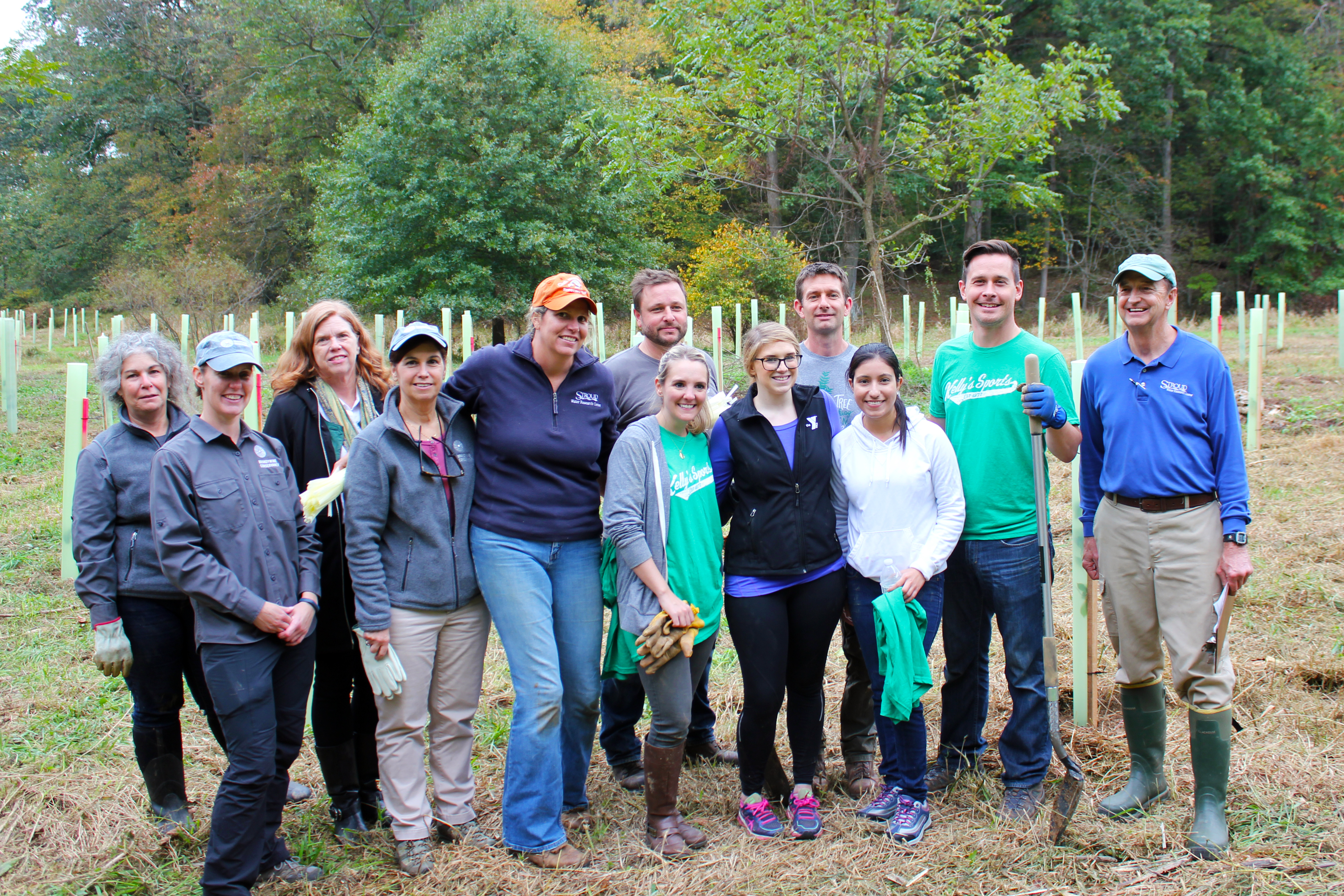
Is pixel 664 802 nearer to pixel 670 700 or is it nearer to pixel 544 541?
pixel 670 700

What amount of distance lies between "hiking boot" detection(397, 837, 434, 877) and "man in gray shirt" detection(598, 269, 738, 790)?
2.72ft

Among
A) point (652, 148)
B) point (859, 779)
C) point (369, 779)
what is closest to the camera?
point (369, 779)

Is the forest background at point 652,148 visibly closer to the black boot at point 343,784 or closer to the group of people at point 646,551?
the group of people at point 646,551

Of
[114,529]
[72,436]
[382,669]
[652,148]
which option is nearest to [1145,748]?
[382,669]

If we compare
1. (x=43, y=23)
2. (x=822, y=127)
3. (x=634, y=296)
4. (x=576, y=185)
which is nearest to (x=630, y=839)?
(x=634, y=296)

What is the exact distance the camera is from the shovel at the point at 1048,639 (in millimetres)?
2822

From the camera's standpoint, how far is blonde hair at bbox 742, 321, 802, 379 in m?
2.92

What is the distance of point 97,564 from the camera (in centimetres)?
271

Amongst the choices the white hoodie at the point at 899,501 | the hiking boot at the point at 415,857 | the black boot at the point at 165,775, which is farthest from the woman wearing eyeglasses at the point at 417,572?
the white hoodie at the point at 899,501

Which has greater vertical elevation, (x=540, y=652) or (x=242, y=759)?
(x=540, y=652)

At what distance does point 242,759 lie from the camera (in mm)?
2502

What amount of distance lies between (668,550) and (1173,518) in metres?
1.62

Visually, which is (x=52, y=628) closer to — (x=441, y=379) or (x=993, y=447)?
(x=441, y=379)

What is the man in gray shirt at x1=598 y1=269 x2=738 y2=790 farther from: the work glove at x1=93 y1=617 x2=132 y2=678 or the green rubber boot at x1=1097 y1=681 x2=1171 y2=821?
the work glove at x1=93 y1=617 x2=132 y2=678
